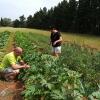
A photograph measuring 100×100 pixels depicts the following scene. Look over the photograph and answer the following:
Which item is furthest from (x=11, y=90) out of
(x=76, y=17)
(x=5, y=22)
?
(x=5, y=22)

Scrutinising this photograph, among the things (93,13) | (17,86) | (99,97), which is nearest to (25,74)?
(17,86)

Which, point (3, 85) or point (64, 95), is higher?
point (64, 95)

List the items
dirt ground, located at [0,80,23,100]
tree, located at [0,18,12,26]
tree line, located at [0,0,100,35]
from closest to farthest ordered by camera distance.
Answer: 1. dirt ground, located at [0,80,23,100]
2. tree line, located at [0,0,100,35]
3. tree, located at [0,18,12,26]

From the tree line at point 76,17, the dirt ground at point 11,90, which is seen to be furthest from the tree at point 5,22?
the dirt ground at point 11,90

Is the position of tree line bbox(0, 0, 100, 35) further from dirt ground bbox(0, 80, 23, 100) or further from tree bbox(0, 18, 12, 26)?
dirt ground bbox(0, 80, 23, 100)

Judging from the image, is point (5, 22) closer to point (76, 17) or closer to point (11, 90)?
point (76, 17)

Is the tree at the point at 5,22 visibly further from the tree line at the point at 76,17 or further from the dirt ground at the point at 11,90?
the dirt ground at the point at 11,90

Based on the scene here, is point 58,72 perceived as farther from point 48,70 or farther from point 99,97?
point 99,97

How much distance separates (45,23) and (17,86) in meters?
89.5

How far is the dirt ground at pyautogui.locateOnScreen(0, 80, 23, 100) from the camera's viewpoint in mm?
9922

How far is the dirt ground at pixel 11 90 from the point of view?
9.92m

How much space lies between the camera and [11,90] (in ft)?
35.3

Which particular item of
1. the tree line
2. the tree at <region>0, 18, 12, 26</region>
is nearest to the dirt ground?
the tree line

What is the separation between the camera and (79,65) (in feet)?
43.5
